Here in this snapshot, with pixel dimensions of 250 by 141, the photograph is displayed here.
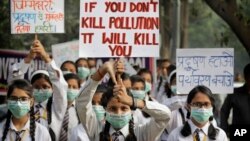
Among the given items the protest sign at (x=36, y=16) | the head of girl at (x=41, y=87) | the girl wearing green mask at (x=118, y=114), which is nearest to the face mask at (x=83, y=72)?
the protest sign at (x=36, y=16)

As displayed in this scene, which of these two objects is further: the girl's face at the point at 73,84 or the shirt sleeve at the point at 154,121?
the girl's face at the point at 73,84

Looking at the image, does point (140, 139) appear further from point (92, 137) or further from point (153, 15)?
point (153, 15)

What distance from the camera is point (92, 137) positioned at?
6.94m

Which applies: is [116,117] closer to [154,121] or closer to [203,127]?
[154,121]

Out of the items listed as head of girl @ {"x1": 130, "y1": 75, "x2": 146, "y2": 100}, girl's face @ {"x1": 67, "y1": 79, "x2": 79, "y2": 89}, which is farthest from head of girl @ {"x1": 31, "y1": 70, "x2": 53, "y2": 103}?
head of girl @ {"x1": 130, "y1": 75, "x2": 146, "y2": 100}

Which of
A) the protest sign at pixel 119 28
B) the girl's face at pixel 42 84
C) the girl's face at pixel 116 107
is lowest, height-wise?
the girl's face at pixel 116 107

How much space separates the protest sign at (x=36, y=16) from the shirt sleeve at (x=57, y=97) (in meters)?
1.02

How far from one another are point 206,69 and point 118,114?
96.4 inches

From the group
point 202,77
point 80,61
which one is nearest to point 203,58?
point 202,77

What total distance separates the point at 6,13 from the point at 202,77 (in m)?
9.26

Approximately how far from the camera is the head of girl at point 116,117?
6.82 meters

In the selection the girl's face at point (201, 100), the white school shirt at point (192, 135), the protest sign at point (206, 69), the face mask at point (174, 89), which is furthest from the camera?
the face mask at point (174, 89)

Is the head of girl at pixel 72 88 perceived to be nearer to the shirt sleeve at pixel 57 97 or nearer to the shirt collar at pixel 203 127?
the shirt sleeve at pixel 57 97

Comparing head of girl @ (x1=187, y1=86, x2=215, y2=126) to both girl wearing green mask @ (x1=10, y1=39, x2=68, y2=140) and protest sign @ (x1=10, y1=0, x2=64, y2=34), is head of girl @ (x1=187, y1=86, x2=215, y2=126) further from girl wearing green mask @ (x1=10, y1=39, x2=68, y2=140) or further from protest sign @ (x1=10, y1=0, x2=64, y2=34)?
protest sign @ (x1=10, y1=0, x2=64, y2=34)
